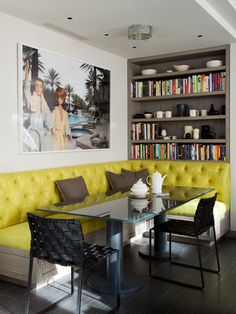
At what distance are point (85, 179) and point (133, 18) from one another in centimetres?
194

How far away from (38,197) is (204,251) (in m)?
1.99

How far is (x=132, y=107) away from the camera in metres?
5.59

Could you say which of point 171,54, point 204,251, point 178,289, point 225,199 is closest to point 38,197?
point 178,289

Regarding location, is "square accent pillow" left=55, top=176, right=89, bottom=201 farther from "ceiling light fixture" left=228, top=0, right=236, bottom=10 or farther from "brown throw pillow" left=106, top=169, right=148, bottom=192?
"ceiling light fixture" left=228, top=0, right=236, bottom=10

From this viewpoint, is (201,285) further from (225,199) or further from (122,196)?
(225,199)

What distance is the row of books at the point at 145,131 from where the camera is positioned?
17.8 feet

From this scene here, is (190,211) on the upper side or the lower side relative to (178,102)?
lower

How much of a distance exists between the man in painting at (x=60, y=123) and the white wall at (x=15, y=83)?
15 cm

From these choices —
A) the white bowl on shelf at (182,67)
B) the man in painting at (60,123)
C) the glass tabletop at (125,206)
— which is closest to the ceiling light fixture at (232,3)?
the white bowl on shelf at (182,67)

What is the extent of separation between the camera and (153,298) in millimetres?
2863

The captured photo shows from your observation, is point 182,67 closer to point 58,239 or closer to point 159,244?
point 159,244

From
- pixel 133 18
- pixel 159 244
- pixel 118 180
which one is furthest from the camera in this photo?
pixel 118 180

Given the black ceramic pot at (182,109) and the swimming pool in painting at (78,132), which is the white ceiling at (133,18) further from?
the swimming pool in painting at (78,132)

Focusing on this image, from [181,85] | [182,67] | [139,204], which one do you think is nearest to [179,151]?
[181,85]
